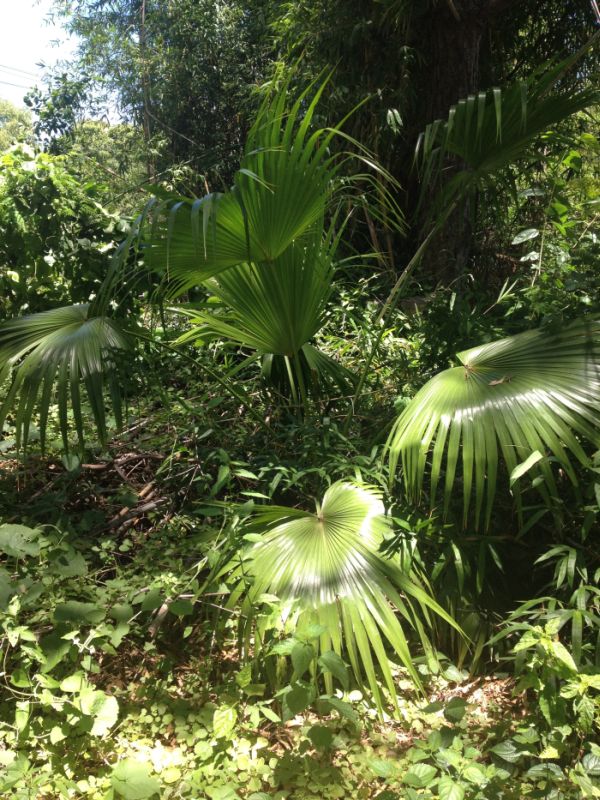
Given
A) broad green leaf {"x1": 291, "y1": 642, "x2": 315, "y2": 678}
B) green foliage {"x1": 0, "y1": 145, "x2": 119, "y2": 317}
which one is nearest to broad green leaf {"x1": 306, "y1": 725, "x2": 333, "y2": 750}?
broad green leaf {"x1": 291, "y1": 642, "x2": 315, "y2": 678}

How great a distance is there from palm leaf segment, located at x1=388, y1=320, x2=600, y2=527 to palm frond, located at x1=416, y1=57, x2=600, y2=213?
0.60 metres

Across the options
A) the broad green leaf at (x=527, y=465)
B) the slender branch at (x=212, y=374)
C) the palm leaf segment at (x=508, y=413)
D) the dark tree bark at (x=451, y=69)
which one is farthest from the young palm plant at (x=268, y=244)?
the dark tree bark at (x=451, y=69)

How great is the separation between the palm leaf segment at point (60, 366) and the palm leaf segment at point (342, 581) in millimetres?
558

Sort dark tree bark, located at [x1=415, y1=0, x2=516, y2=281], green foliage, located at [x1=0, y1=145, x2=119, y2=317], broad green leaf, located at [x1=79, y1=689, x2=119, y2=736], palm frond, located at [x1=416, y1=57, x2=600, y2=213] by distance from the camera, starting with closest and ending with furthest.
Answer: broad green leaf, located at [x1=79, y1=689, x2=119, y2=736], palm frond, located at [x1=416, y1=57, x2=600, y2=213], green foliage, located at [x1=0, y1=145, x2=119, y2=317], dark tree bark, located at [x1=415, y1=0, x2=516, y2=281]

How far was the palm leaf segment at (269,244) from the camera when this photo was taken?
1782 millimetres

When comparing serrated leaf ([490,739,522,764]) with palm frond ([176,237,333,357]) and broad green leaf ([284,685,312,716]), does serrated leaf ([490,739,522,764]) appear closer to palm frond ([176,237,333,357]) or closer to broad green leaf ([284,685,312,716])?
broad green leaf ([284,685,312,716])

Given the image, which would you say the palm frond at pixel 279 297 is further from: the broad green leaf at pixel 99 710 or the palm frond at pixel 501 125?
the broad green leaf at pixel 99 710

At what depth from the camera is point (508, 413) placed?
4.48ft

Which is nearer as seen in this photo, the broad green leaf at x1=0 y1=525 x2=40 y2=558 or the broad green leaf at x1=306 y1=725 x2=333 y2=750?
the broad green leaf at x1=306 y1=725 x2=333 y2=750

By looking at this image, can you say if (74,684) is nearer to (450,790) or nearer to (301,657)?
(301,657)

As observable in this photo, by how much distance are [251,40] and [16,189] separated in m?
4.70

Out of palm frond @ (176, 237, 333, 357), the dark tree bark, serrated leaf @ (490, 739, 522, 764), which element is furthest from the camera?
the dark tree bark

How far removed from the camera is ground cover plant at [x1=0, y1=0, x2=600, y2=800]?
4.23 feet

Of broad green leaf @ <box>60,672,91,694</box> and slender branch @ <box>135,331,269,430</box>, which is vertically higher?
slender branch @ <box>135,331,269,430</box>
